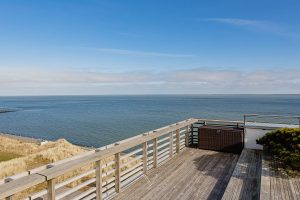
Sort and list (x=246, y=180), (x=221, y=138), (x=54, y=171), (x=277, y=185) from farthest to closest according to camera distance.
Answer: (x=221, y=138), (x=246, y=180), (x=277, y=185), (x=54, y=171)

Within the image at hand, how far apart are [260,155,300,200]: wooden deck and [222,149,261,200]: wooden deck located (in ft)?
0.64

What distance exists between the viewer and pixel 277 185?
3.92 m

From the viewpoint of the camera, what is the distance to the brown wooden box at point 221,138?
23.6 feet

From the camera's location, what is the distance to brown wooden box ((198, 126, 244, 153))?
7.20 metres

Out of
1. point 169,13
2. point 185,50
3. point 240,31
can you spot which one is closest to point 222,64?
point 185,50

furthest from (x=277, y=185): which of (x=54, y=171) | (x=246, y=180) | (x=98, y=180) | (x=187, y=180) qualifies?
(x=54, y=171)

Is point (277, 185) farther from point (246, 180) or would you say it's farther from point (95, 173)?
point (95, 173)

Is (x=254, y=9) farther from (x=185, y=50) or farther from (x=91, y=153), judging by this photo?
(x=185, y=50)

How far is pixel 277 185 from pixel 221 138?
3.49 meters

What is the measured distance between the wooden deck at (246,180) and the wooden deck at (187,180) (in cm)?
26

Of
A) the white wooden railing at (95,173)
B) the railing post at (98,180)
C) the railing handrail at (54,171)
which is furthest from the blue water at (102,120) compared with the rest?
the railing post at (98,180)

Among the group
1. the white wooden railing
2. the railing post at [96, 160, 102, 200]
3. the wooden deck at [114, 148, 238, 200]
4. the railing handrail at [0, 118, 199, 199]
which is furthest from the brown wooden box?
the railing post at [96, 160, 102, 200]

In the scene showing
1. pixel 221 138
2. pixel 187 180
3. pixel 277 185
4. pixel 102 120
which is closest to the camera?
pixel 277 185

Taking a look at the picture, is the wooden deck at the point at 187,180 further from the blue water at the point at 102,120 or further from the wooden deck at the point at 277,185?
the blue water at the point at 102,120
